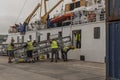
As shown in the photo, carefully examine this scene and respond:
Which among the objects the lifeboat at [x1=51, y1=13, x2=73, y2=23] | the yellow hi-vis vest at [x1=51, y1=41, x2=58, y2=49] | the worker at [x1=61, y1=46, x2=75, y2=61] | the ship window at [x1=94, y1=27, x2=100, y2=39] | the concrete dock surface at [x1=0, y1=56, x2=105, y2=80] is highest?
the lifeboat at [x1=51, y1=13, x2=73, y2=23]

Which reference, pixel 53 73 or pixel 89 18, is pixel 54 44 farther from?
pixel 53 73

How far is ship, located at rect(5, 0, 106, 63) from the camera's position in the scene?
21.7m

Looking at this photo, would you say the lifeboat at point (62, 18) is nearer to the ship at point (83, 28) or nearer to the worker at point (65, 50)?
the ship at point (83, 28)

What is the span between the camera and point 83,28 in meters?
23.8

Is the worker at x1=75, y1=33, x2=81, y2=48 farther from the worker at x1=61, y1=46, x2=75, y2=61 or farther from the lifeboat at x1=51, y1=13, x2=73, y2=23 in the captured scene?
the lifeboat at x1=51, y1=13, x2=73, y2=23

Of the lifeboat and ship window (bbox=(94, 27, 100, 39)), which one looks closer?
ship window (bbox=(94, 27, 100, 39))

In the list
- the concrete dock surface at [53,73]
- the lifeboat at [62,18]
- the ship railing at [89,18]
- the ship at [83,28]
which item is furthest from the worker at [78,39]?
the concrete dock surface at [53,73]

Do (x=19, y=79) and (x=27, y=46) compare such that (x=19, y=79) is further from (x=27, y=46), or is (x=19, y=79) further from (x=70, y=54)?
(x=70, y=54)

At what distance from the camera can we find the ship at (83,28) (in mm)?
21719

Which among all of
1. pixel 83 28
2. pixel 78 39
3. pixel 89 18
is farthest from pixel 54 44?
pixel 89 18

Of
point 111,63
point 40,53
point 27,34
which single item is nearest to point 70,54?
point 40,53

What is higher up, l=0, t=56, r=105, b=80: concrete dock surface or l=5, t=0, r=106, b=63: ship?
l=5, t=0, r=106, b=63: ship

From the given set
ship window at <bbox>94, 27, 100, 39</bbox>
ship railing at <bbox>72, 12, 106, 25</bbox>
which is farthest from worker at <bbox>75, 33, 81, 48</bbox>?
ship window at <bbox>94, 27, 100, 39</bbox>

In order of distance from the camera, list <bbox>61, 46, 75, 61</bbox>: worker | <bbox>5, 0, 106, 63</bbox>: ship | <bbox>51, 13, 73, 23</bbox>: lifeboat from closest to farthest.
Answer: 1. <bbox>5, 0, 106, 63</bbox>: ship
2. <bbox>61, 46, 75, 61</bbox>: worker
3. <bbox>51, 13, 73, 23</bbox>: lifeboat
